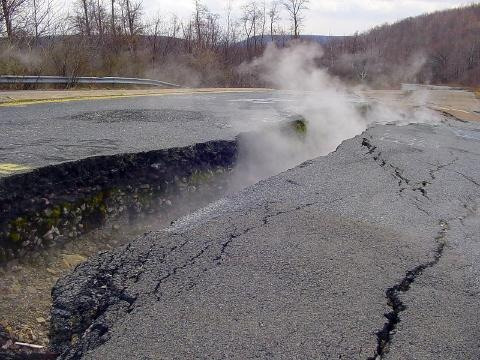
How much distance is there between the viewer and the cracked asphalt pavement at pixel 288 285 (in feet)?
Answer: 5.84

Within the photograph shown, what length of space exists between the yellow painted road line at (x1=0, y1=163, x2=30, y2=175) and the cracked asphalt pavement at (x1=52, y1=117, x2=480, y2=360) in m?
1.05

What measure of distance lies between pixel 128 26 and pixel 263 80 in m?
9.64

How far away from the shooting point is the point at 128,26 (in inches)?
1072

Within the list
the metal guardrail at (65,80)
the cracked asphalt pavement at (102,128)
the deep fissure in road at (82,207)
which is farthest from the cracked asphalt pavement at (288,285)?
the metal guardrail at (65,80)

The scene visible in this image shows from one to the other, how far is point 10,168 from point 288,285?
210 cm

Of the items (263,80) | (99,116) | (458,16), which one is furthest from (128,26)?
(458,16)

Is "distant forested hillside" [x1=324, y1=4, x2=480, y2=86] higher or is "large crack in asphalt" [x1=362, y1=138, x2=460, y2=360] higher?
"distant forested hillside" [x1=324, y1=4, x2=480, y2=86]

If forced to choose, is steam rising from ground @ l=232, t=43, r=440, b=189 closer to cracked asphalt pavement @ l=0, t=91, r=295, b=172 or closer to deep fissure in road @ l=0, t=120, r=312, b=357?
cracked asphalt pavement @ l=0, t=91, r=295, b=172

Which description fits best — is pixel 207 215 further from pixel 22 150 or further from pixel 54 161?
pixel 22 150

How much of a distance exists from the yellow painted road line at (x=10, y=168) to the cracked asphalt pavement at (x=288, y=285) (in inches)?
41.2

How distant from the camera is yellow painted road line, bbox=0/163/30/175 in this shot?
307 cm

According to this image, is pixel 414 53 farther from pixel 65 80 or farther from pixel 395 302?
pixel 395 302

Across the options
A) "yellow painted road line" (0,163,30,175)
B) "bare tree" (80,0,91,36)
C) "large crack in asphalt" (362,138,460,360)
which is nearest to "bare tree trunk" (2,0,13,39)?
"yellow painted road line" (0,163,30,175)

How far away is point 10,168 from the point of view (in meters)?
3.18
